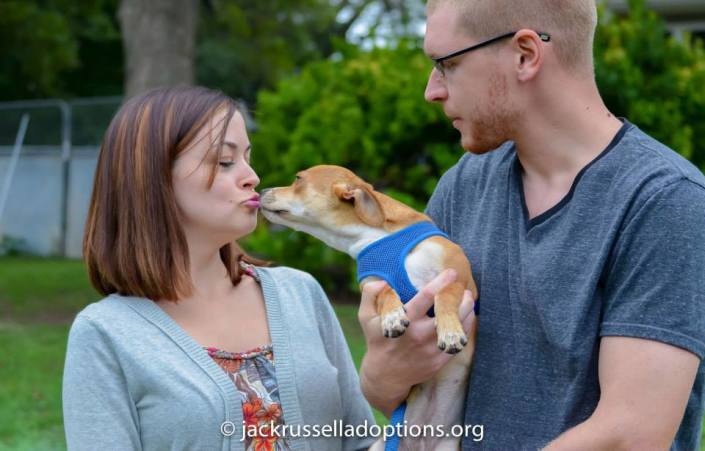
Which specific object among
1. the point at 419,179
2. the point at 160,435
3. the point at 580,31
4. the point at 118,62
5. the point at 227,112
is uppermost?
the point at 580,31

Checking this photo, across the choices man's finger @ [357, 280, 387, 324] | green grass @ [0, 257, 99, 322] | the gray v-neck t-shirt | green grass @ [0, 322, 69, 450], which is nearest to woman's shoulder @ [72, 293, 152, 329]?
man's finger @ [357, 280, 387, 324]

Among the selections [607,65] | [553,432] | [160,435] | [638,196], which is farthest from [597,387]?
[607,65]

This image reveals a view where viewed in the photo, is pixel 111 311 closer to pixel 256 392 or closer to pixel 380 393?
pixel 256 392

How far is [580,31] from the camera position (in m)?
2.30

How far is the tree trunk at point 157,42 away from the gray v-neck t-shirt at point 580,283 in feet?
30.4

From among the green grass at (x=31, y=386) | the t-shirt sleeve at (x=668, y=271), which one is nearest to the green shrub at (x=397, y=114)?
the green grass at (x=31, y=386)

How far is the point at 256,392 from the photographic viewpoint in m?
2.58

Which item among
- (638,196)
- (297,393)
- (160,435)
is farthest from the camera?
(297,393)

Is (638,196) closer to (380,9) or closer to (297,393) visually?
(297,393)

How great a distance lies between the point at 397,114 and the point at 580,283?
7284 millimetres

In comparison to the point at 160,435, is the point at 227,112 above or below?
above

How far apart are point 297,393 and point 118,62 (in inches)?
1023

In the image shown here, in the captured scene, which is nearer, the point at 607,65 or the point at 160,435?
the point at 160,435

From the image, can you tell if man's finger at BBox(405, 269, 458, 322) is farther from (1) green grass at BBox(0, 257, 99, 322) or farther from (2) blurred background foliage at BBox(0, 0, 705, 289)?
(1) green grass at BBox(0, 257, 99, 322)
